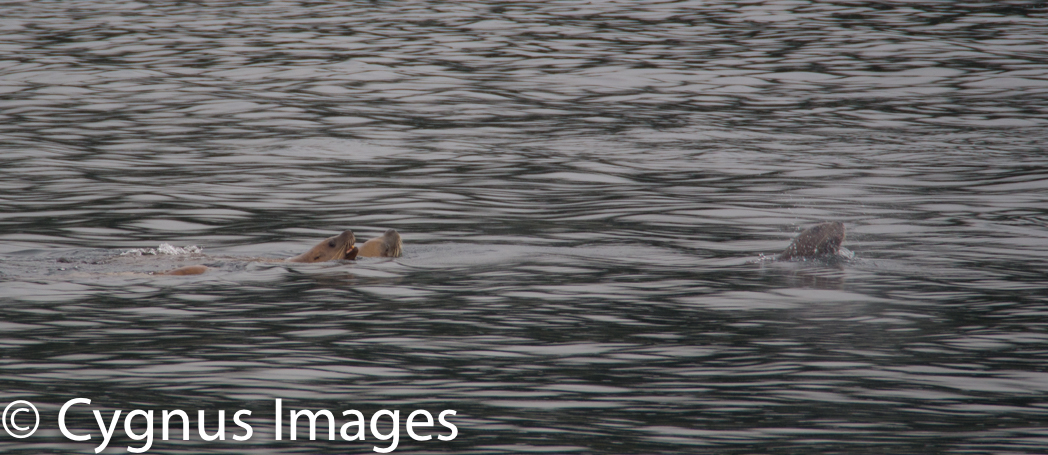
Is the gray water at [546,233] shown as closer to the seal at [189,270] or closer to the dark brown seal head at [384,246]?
the seal at [189,270]

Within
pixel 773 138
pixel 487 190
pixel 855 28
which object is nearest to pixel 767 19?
pixel 855 28

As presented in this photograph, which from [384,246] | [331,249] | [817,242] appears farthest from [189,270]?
[817,242]

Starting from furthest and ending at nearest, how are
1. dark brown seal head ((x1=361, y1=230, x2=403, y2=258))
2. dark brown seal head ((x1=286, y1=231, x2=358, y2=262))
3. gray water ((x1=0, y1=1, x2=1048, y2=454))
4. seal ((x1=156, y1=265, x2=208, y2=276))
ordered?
dark brown seal head ((x1=361, y1=230, x2=403, y2=258))
dark brown seal head ((x1=286, y1=231, x2=358, y2=262))
seal ((x1=156, y1=265, x2=208, y2=276))
gray water ((x1=0, y1=1, x2=1048, y2=454))

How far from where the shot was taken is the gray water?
8422 millimetres

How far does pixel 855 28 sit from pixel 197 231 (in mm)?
22613

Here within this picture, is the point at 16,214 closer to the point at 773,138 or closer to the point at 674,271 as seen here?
the point at 674,271

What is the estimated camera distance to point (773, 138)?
21.2 metres

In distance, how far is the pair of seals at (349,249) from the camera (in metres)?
13.2

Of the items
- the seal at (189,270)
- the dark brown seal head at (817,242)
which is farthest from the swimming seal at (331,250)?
the dark brown seal head at (817,242)

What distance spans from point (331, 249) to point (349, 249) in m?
0.20

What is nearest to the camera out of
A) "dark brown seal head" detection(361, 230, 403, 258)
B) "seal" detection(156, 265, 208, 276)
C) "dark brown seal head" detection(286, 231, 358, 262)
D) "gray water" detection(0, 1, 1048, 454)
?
"gray water" detection(0, 1, 1048, 454)

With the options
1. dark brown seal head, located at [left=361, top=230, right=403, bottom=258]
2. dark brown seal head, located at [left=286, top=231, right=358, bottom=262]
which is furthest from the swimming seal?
dark brown seal head, located at [left=361, top=230, right=403, bottom=258]

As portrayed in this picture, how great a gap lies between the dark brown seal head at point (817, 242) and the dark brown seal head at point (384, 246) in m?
3.71

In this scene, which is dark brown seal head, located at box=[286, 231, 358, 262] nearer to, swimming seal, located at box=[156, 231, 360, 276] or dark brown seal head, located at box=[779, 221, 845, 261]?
swimming seal, located at box=[156, 231, 360, 276]
